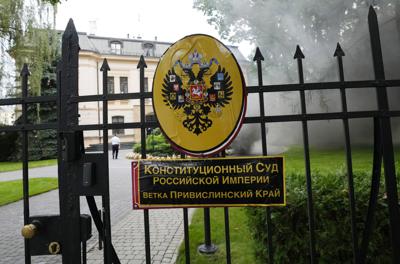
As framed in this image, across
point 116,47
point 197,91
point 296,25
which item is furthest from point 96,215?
point 116,47

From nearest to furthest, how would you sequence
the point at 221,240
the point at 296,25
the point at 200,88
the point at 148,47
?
the point at 200,88 → the point at 221,240 → the point at 296,25 → the point at 148,47

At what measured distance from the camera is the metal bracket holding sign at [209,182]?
1857 mm

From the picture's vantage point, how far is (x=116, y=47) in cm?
3434

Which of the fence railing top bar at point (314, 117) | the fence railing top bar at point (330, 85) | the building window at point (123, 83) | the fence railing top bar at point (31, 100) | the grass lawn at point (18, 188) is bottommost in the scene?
the grass lawn at point (18, 188)

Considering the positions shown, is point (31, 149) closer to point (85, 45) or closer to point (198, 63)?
point (85, 45)

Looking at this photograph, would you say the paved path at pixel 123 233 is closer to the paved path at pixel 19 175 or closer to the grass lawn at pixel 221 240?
the grass lawn at pixel 221 240

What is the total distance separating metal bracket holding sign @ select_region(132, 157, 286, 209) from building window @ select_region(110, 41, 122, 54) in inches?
1358

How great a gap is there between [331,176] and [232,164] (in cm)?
173

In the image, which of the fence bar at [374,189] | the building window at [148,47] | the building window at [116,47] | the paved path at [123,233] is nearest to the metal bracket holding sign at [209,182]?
the fence bar at [374,189]

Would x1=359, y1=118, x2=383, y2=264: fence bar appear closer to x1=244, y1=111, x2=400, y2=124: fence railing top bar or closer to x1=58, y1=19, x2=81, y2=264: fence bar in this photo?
x1=244, y1=111, x2=400, y2=124: fence railing top bar

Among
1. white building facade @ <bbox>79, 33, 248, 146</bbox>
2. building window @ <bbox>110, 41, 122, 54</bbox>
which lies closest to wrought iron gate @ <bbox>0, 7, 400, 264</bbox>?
white building facade @ <bbox>79, 33, 248, 146</bbox>

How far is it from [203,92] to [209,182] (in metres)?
0.55

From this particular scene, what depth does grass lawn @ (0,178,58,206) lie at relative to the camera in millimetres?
8206

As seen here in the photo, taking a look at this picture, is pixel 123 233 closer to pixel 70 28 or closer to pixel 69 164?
pixel 69 164
